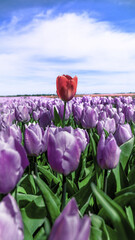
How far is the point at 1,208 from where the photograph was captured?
689mm

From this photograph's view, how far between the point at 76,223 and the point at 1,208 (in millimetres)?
255

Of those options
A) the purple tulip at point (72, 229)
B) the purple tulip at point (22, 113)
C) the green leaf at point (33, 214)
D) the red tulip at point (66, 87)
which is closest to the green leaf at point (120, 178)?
the green leaf at point (33, 214)

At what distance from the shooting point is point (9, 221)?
0.65m

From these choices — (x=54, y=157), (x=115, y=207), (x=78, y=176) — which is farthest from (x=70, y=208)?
(x=78, y=176)

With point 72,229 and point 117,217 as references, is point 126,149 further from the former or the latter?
point 72,229

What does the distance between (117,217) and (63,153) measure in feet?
1.74

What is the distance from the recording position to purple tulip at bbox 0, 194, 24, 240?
64 centimetres

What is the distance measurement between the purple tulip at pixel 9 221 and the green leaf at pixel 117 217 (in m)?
0.25

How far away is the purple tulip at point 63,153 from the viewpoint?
1227 millimetres

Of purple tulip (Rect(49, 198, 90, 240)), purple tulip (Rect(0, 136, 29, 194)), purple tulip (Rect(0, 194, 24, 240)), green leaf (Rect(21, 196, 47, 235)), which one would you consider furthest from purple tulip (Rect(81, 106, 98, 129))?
purple tulip (Rect(49, 198, 90, 240))

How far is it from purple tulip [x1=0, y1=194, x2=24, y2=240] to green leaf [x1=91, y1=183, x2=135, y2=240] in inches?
9.7

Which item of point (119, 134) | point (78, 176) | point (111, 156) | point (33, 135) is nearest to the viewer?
point (111, 156)

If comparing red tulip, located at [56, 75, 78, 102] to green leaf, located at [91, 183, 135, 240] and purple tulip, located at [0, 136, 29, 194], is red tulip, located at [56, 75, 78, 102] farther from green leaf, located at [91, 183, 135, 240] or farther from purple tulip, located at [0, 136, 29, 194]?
green leaf, located at [91, 183, 135, 240]

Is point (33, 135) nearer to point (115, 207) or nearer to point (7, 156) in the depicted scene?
point (7, 156)
